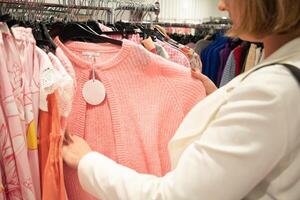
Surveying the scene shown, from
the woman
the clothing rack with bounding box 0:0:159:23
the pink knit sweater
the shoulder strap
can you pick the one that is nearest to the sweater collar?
the pink knit sweater

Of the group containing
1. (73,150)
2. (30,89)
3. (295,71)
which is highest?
(295,71)

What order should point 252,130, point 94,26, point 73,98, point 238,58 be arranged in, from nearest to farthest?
point 252,130 < point 73,98 < point 94,26 < point 238,58

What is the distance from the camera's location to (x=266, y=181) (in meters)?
0.57

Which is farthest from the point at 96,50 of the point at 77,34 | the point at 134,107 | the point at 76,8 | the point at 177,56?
the point at 177,56

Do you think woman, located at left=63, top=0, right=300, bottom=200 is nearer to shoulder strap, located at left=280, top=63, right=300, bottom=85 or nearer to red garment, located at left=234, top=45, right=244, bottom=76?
shoulder strap, located at left=280, top=63, right=300, bottom=85

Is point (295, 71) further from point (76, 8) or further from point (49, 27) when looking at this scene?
point (76, 8)

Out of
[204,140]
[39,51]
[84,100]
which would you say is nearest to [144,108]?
[84,100]

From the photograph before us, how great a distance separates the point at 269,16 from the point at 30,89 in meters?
0.50

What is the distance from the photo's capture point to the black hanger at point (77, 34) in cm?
101

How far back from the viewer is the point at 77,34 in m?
1.02

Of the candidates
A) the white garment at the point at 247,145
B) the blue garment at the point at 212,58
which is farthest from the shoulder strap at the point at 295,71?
the blue garment at the point at 212,58

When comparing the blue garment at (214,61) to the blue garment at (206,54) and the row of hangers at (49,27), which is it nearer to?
the blue garment at (206,54)

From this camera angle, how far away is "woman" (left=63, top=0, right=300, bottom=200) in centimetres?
52

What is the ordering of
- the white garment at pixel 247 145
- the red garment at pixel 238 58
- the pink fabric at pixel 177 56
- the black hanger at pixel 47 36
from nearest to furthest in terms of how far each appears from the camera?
the white garment at pixel 247 145, the black hanger at pixel 47 36, the pink fabric at pixel 177 56, the red garment at pixel 238 58
